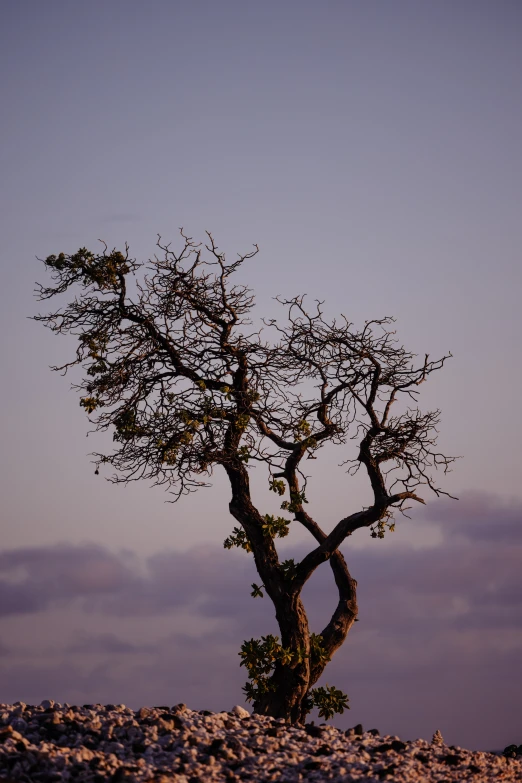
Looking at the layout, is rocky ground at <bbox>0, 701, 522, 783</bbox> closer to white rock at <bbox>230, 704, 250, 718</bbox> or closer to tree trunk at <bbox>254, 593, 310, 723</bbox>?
white rock at <bbox>230, 704, 250, 718</bbox>

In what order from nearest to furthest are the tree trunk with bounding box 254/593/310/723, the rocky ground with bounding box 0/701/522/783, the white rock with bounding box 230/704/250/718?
the rocky ground with bounding box 0/701/522/783 < the white rock with bounding box 230/704/250/718 < the tree trunk with bounding box 254/593/310/723

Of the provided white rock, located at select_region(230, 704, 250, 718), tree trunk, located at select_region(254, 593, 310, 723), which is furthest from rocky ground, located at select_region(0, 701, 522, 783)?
tree trunk, located at select_region(254, 593, 310, 723)

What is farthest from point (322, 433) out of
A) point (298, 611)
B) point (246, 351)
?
point (298, 611)

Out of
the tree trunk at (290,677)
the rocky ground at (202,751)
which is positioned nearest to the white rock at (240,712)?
the rocky ground at (202,751)

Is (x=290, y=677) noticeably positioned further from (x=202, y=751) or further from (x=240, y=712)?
(x=202, y=751)

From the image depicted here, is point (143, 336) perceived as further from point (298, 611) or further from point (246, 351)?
point (298, 611)

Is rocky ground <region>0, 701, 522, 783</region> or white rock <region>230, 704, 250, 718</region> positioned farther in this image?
white rock <region>230, 704, 250, 718</region>

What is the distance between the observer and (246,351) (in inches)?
670

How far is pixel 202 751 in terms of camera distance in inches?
400

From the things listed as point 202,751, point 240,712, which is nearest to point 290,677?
point 240,712

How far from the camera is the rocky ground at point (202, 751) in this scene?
943cm

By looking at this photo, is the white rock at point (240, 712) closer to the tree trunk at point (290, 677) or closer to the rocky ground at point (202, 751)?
the rocky ground at point (202, 751)

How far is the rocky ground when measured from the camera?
9430 mm

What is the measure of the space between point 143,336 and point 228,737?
326 inches
